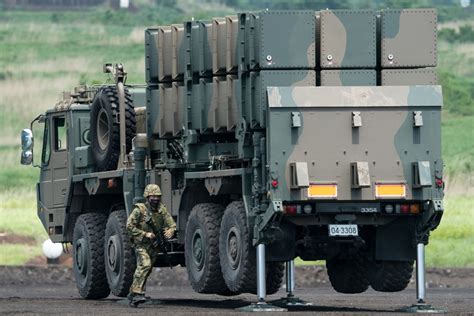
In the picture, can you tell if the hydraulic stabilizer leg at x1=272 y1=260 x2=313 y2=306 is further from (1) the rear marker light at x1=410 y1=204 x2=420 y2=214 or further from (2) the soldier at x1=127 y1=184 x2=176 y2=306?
(1) the rear marker light at x1=410 y1=204 x2=420 y2=214

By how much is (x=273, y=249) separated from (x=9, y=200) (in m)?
27.5

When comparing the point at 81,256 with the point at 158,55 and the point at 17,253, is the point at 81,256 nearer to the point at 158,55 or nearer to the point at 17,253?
the point at 158,55

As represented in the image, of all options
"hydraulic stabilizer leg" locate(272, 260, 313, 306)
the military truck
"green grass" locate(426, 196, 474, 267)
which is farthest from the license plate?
"green grass" locate(426, 196, 474, 267)

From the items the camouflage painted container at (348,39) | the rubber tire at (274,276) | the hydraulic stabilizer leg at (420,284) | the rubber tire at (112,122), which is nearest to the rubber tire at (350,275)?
the rubber tire at (274,276)

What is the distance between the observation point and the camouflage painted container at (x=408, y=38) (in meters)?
24.8

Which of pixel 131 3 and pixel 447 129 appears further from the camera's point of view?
pixel 131 3

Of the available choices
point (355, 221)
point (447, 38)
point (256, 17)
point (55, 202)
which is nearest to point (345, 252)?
point (355, 221)

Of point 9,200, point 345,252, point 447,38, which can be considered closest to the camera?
point 345,252

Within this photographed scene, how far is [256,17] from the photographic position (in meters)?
24.5

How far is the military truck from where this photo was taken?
78.9ft

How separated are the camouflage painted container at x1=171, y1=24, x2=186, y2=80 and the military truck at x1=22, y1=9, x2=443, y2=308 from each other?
0.02 meters

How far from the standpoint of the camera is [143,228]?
26516 millimetres

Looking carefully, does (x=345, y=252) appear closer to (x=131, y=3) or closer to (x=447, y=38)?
(x=447, y=38)

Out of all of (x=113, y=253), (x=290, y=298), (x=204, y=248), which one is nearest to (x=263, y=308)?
(x=204, y=248)
